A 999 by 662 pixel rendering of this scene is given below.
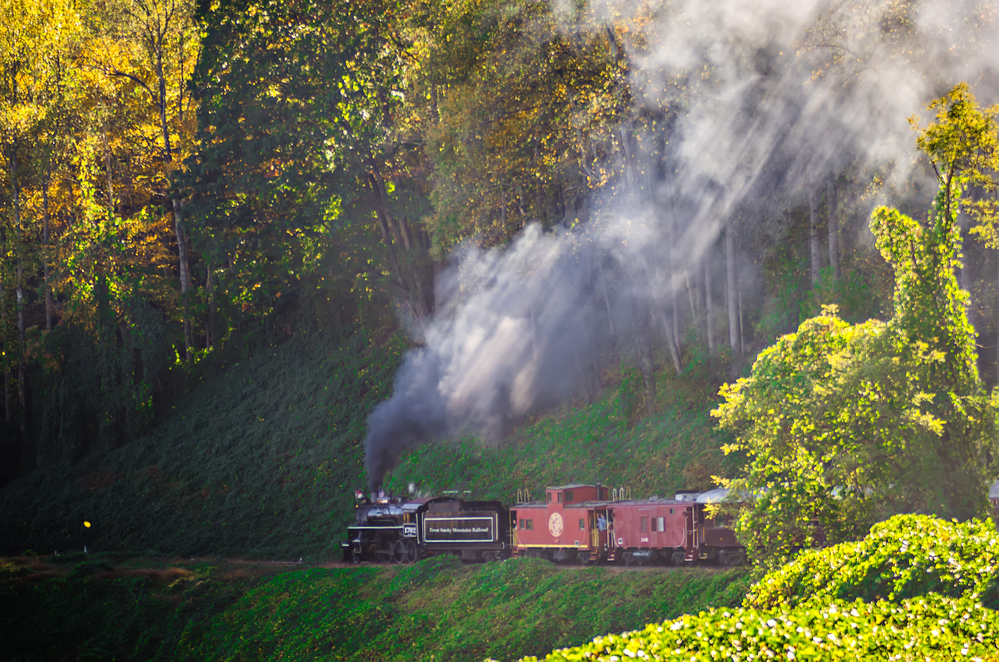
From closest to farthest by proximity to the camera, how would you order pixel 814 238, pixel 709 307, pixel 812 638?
pixel 812 638
pixel 814 238
pixel 709 307

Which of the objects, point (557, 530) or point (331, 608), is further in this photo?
point (331, 608)

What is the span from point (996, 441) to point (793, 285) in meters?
15.5

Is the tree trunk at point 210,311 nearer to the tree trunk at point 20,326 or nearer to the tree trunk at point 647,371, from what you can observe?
the tree trunk at point 20,326

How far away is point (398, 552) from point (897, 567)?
19.5 m

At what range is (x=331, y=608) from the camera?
74.6 ft

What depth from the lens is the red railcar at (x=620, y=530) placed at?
19.5 meters

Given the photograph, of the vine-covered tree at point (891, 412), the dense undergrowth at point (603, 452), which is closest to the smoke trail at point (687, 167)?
the dense undergrowth at point (603, 452)

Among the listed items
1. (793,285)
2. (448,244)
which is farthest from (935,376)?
(448,244)

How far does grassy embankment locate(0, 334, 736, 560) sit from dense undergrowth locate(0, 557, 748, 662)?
3.87 m

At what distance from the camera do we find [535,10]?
25703 millimetres

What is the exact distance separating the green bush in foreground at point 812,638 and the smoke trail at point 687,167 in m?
16.3

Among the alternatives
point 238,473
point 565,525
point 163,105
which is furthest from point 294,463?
point 163,105

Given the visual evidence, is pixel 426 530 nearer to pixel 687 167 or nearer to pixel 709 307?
pixel 709 307

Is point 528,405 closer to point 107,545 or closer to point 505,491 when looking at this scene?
point 505,491
